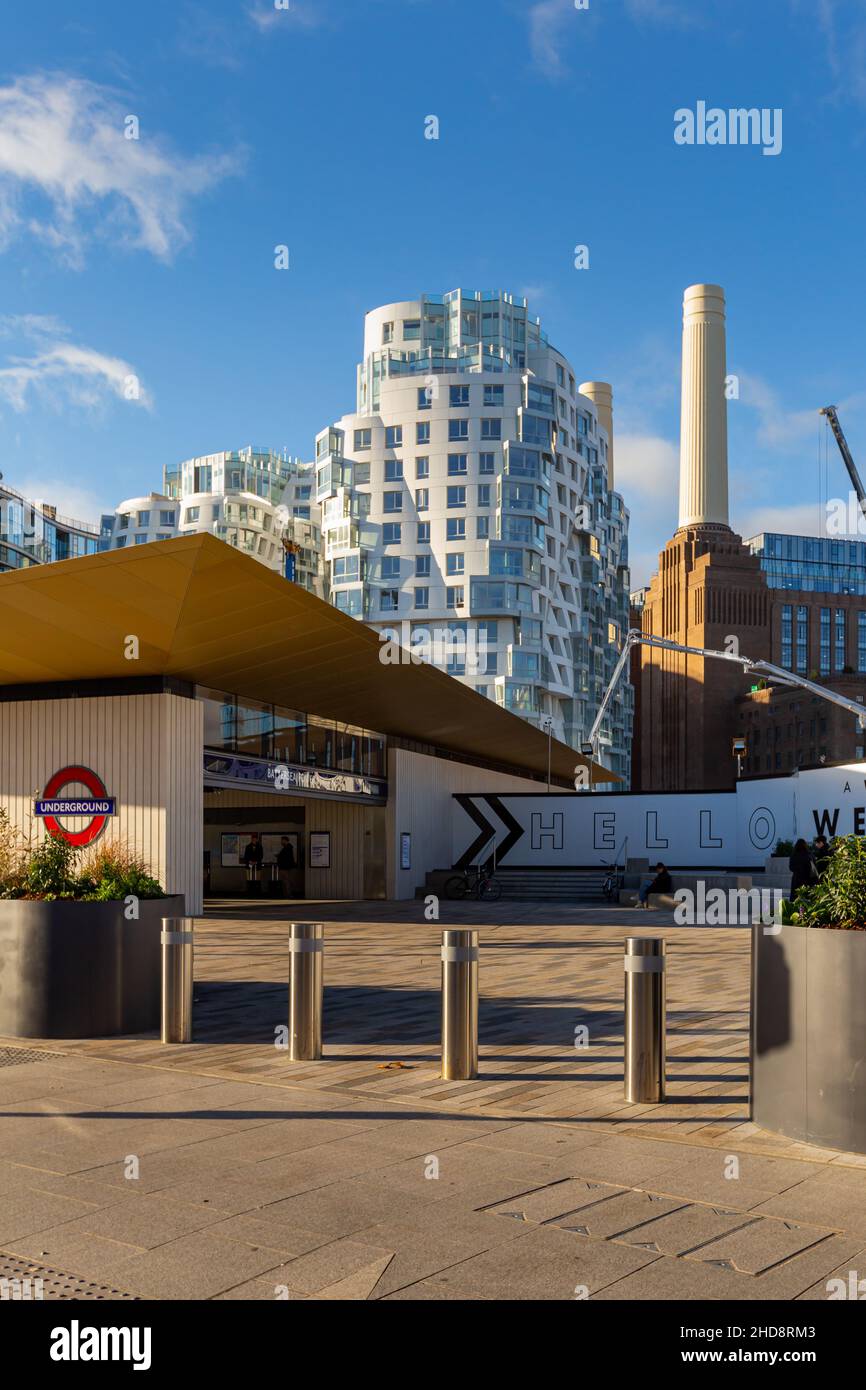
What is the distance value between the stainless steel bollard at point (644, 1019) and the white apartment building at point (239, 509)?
105 metres

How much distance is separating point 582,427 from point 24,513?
5320cm

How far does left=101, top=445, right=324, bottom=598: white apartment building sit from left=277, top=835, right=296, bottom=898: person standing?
77.3 meters

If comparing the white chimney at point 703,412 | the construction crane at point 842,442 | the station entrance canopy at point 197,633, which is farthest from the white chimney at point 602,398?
the station entrance canopy at point 197,633

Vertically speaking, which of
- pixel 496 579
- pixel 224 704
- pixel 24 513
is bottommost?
pixel 224 704

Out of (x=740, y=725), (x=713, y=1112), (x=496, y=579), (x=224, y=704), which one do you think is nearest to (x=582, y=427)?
(x=496, y=579)

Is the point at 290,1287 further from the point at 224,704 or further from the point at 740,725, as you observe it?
the point at 740,725

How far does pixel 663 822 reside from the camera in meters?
38.1

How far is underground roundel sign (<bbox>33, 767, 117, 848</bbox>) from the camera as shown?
78.9 feet

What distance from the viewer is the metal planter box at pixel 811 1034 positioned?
6637 mm

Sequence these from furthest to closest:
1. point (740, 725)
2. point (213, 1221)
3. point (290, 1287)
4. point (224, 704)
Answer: point (740, 725), point (224, 704), point (213, 1221), point (290, 1287)

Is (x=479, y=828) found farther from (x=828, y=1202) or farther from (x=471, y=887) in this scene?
(x=828, y=1202)

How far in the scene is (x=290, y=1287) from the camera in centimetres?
469

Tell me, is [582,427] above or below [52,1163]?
above

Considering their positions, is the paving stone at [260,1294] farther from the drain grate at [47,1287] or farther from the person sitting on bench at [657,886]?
the person sitting on bench at [657,886]
